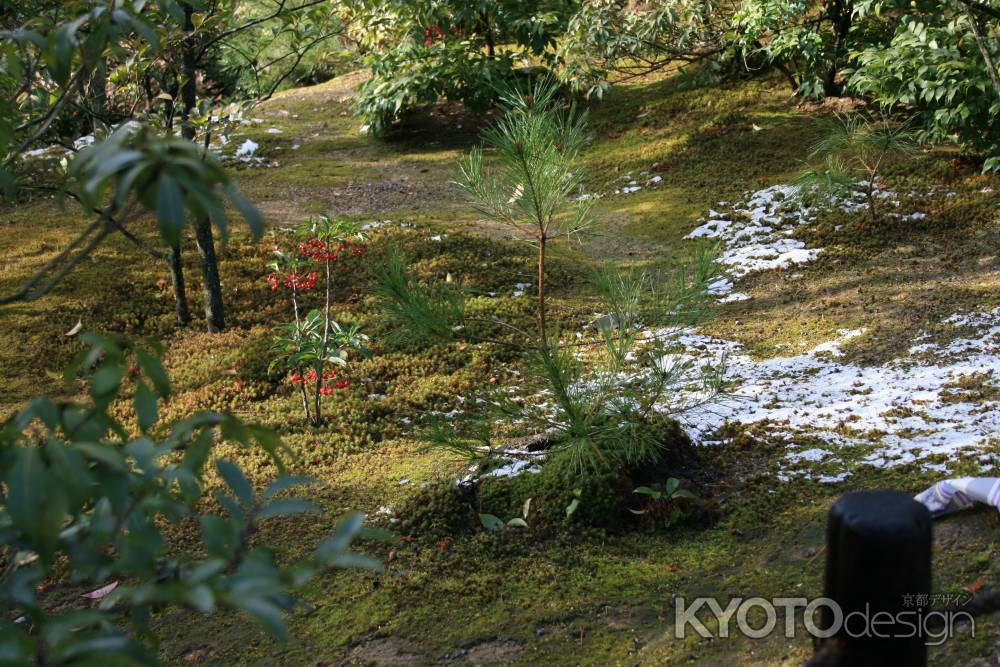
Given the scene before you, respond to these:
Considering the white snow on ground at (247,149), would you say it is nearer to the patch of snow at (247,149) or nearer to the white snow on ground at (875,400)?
the patch of snow at (247,149)

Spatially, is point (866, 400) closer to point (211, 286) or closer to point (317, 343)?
point (317, 343)

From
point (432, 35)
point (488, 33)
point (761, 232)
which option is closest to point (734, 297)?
point (761, 232)

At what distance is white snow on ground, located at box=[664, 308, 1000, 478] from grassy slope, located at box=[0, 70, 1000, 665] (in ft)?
0.70

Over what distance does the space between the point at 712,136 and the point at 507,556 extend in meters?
6.80

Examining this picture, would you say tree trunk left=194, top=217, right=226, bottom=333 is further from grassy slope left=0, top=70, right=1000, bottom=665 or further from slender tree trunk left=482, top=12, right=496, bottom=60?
slender tree trunk left=482, top=12, right=496, bottom=60

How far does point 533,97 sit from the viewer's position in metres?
3.44

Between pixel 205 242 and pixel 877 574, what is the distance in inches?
→ 208

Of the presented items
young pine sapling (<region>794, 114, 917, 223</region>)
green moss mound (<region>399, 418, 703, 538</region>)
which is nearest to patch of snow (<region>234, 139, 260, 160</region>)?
young pine sapling (<region>794, 114, 917, 223</region>)

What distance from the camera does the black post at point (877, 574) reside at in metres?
1.32

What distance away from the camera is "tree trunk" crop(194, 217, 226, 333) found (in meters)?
5.78

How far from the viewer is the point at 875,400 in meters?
4.18

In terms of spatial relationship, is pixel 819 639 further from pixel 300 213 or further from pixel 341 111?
pixel 341 111

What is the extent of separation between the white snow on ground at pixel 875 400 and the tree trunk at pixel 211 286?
11.2 ft

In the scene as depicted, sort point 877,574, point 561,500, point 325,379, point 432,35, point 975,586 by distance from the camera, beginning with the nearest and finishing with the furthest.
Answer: point 877,574 → point 975,586 → point 561,500 → point 325,379 → point 432,35
